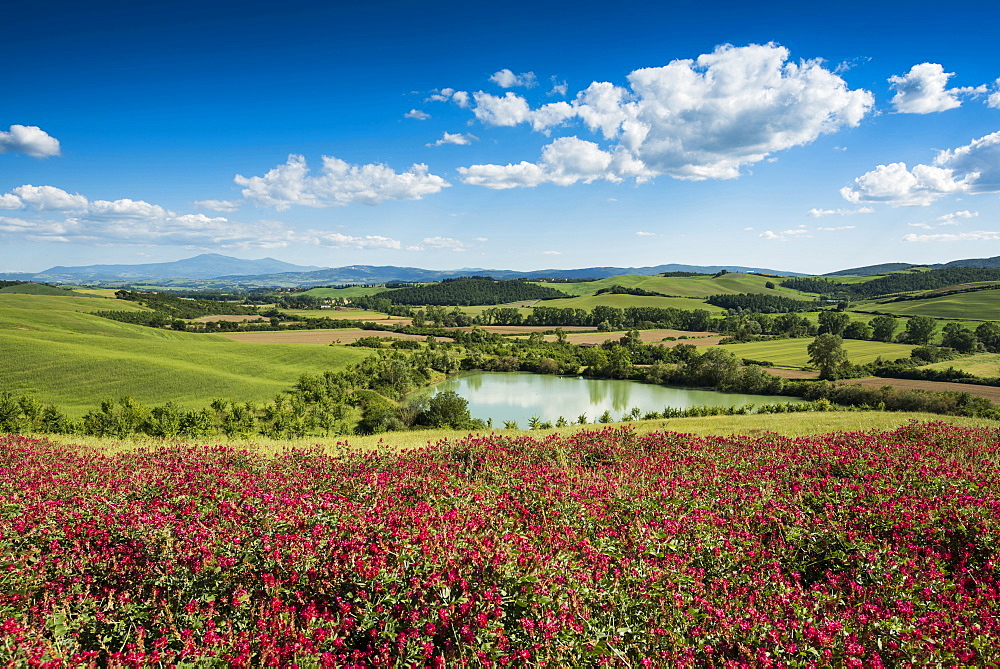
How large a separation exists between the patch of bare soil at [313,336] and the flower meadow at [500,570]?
89.1 meters

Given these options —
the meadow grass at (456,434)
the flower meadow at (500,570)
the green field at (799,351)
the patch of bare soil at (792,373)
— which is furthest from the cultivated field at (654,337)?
the flower meadow at (500,570)

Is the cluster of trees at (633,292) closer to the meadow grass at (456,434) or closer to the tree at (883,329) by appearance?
the tree at (883,329)

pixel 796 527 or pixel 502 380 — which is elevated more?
pixel 796 527

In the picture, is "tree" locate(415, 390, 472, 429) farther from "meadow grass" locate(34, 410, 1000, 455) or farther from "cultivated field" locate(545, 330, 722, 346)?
"cultivated field" locate(545, 330, 722, 346)

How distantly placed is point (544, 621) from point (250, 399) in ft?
183

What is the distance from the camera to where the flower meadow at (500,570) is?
13.6 ft

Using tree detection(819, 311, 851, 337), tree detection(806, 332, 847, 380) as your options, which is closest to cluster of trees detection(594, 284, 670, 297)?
tree detection(819, 311, 851, 337)

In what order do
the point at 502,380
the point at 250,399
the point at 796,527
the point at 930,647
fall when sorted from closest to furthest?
the point at 930,647
the point at 796,527
the point at 250,399
the point at 502,380

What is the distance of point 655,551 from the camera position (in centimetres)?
552

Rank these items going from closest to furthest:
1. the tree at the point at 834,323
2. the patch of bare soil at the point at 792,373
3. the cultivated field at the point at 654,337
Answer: the patch of bare soil at the point at 792,373, the cultivated field at the point at 654,337, the tree at the point at 834,323

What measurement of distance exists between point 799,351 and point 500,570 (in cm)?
9791

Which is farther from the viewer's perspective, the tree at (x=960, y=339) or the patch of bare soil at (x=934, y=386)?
the tree at (x=960, y=339)

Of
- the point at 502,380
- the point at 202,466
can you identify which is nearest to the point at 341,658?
the point at 202,466

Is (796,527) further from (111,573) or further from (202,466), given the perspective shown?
(202,466)
